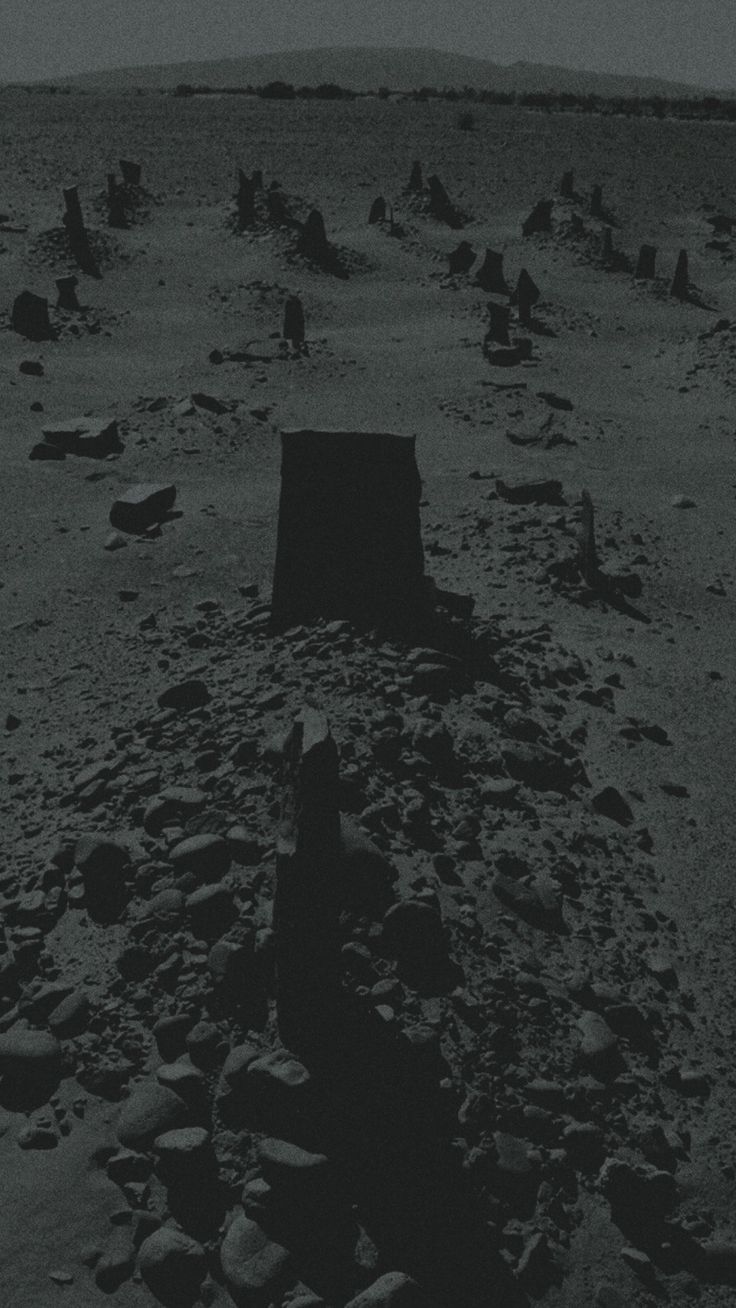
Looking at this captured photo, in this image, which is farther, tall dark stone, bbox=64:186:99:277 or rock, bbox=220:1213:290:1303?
tall dark stone, bbox=64:186:99:277

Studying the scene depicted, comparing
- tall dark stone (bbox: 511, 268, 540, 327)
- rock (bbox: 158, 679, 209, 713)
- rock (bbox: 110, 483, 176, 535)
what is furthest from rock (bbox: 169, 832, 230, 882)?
tall dark stone (bbox: 511, 268, 540, 327)

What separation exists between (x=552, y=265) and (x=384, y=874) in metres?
19.9

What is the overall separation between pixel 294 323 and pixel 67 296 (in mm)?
4180

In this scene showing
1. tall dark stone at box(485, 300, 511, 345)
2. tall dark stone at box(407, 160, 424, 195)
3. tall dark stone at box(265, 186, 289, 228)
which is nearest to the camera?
tall dark stone at box(485, 300, 511, 345)

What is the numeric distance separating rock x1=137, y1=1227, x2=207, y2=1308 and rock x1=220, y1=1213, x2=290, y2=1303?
0.09 m

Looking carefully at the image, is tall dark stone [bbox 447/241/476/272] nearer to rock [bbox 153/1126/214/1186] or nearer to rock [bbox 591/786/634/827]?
rock [bbox 591/786/634/827]

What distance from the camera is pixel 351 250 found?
22.1 m

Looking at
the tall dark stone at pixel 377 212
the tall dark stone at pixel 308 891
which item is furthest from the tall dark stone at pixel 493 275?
the tall dark stone at pixel 308 891

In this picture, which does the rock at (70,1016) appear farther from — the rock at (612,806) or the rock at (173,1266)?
the rock at (612,806)

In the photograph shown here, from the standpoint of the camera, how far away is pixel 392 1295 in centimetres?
346

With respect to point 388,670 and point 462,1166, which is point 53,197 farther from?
point 462,1166

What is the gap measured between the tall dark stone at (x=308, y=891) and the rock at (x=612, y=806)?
2.26 m

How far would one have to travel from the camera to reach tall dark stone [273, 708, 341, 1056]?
402 cm

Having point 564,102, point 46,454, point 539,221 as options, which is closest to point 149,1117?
point 46,454
